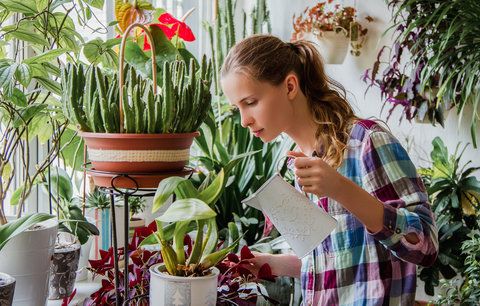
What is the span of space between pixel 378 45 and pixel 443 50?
0.86m

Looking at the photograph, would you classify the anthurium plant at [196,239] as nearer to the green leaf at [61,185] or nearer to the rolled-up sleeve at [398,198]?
the rolled-up sleeve at [398,198]

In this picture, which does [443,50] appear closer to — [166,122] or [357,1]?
[357,1]

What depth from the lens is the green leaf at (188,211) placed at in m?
1.11

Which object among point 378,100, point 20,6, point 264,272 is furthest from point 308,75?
point 378,100

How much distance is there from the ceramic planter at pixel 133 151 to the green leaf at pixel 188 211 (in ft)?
0.32

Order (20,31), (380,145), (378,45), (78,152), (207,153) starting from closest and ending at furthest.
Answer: (380,145) < (20,31) < (78,152) < (207,153) < (378,45)

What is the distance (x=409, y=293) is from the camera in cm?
141

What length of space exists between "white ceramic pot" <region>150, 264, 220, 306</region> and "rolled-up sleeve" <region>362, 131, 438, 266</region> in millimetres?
341

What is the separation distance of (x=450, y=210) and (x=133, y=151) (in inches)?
74.6

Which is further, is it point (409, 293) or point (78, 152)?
point (78, 152)

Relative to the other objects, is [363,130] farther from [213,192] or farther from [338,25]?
[338,25]

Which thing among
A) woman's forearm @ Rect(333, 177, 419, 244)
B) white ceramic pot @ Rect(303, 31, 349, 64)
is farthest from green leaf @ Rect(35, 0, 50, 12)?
white ceramic pot @ Rect(303, 31, 349, 64)

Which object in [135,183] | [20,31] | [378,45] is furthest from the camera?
[378,45]

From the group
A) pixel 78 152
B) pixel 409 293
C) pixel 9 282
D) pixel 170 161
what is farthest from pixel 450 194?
pixel 9 282
